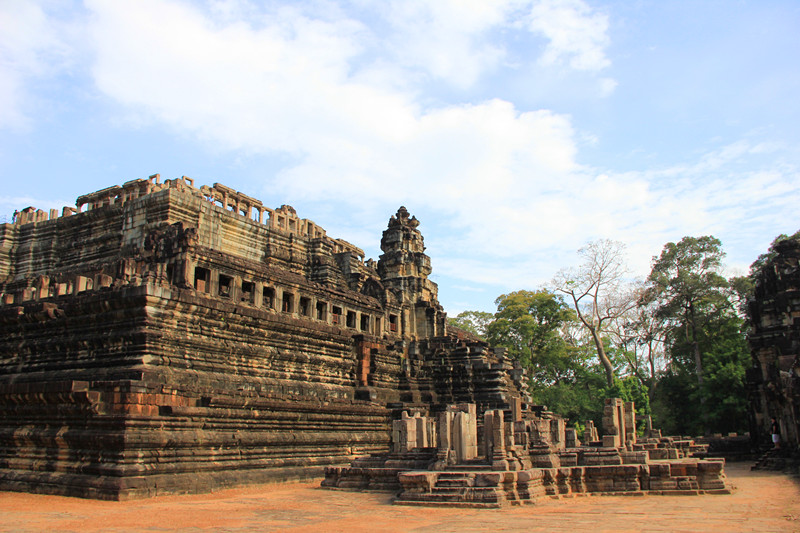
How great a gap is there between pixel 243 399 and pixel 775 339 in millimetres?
25344

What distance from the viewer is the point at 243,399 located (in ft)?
61.4

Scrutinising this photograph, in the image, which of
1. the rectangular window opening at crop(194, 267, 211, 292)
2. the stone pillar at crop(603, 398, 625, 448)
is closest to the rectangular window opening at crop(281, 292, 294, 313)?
the rectangular window opening at crop(194, 267, 211, 292)

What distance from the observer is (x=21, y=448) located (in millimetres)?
17281

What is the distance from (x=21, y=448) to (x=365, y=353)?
508 inches

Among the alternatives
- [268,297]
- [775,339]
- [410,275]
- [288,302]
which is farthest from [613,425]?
[410,275]

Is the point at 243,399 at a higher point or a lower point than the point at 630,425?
higher

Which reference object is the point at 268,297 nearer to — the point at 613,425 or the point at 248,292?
the point at 248,292

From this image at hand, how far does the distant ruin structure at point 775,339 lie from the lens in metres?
26.3

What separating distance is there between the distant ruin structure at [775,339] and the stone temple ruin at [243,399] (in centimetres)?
417

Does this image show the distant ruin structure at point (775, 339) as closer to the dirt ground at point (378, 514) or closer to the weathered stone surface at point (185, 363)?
the weathered stone surface at point (185, 363)

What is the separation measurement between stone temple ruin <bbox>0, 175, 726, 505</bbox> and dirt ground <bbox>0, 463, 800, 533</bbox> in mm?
867

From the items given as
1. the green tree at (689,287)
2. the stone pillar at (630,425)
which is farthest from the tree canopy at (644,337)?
the stone pillar at (630,425)

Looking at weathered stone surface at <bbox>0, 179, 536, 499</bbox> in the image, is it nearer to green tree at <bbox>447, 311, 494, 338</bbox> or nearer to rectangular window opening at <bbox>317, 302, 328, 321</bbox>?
rectangular window opening at <bbox>317, 302, 328, 321</bbox>

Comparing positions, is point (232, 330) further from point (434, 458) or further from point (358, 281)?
point (358, 281)
